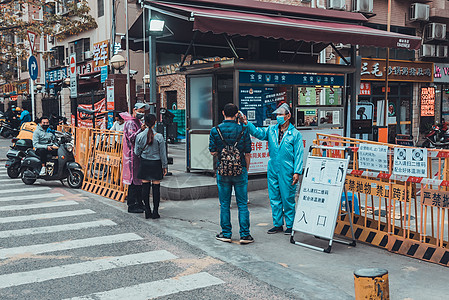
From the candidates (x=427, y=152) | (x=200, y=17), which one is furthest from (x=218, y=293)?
(x=200, y=17)

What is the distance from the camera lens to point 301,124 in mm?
11992

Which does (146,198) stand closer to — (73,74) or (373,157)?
(373,157)

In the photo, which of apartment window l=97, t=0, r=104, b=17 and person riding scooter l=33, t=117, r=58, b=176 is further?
apartment window l=97, t=0, r=104, b=17

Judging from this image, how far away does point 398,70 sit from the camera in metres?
23.4

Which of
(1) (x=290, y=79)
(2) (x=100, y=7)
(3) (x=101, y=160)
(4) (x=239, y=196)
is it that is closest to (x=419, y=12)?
(1) (x=290, y=79)

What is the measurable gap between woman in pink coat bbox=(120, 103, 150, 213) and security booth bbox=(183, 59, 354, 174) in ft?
9.22

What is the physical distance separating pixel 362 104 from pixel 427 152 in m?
11.4

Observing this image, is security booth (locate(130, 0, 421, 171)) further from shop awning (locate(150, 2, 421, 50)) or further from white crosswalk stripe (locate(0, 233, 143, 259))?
white crosswalk stripe (locate(0, 233, 143, 259))

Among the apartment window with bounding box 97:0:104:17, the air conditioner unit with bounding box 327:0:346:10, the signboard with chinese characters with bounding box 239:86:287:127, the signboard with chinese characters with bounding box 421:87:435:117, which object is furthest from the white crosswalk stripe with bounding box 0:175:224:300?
the apartment window with bounding box 97:0:104:17

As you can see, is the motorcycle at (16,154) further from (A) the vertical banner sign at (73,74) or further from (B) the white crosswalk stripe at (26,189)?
(A) the vertical banner sign at (73,74)

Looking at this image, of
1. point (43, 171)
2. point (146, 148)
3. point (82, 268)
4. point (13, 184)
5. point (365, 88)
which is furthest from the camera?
point (365, 88)

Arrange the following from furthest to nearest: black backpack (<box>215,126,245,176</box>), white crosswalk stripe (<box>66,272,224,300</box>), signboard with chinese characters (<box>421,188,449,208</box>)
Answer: black backpack (<box>215,126,245,176</box>)
signboard with chinese characters (<box>421,188,449,208</box>)
white crosswalk stripe (<box>66,272,224,300</box>)

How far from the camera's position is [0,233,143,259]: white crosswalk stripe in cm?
632

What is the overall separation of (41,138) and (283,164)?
23.1 feet
